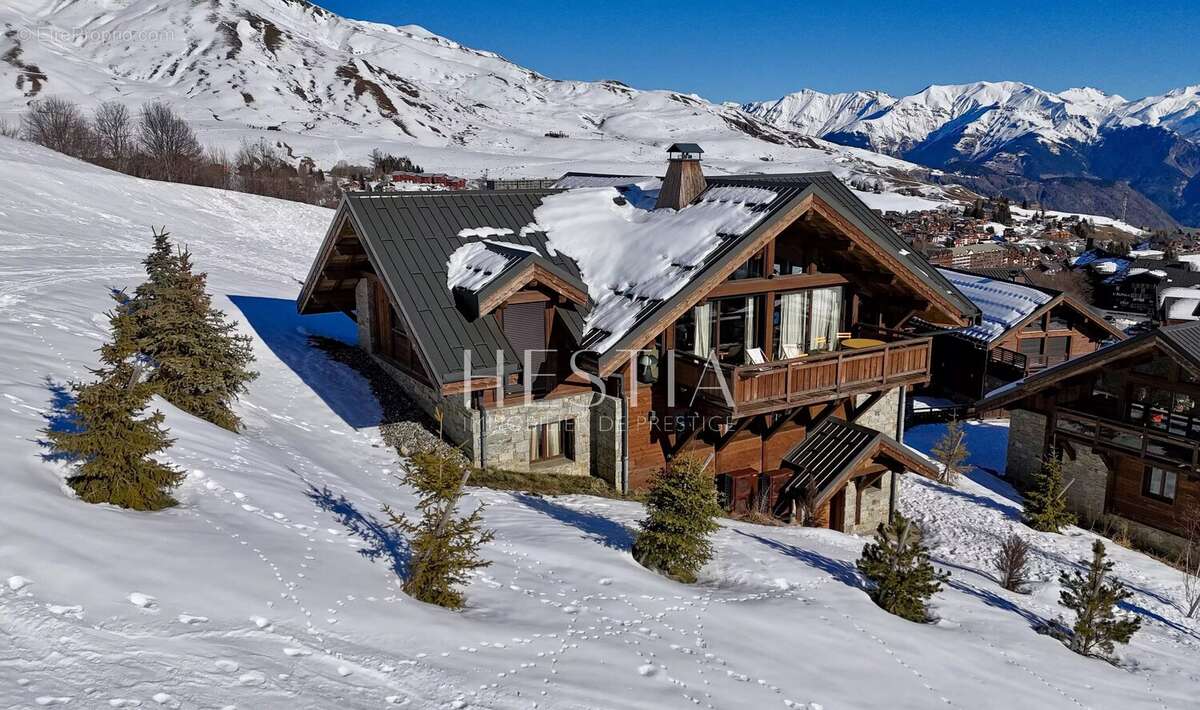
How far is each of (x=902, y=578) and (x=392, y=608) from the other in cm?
770

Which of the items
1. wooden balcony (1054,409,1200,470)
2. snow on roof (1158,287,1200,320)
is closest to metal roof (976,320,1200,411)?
wooden balcony (1054,409,1200,470)

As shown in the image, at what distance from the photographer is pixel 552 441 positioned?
17922 mm

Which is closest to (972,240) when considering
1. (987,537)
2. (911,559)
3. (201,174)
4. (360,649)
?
(201,174)

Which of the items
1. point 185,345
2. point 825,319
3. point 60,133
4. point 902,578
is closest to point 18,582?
point 185,345

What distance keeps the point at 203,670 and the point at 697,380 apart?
36.9ft

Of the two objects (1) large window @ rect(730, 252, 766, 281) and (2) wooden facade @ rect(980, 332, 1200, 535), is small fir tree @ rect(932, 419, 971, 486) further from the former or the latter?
(1) large window @ rect(730, 252, 766, 281)

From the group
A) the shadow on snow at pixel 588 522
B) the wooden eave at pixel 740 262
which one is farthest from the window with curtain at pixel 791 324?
the shadow on snow at pixel 588 522

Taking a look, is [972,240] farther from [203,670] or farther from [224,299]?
[203,670]

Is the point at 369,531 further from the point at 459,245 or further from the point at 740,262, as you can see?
the point at 740,262

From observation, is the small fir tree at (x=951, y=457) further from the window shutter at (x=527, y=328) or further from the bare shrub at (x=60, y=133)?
the bare shrub at (x=60, y=133)

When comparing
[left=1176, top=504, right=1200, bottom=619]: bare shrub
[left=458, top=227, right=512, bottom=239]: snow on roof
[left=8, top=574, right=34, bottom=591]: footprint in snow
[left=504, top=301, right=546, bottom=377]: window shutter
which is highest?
[left=458, top=227, right=512, bottom=239]: snow on roof

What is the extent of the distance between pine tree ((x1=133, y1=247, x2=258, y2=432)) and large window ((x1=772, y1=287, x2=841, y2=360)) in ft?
38.6

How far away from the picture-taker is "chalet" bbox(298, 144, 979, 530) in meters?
16.3

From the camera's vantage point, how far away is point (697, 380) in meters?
16.8
